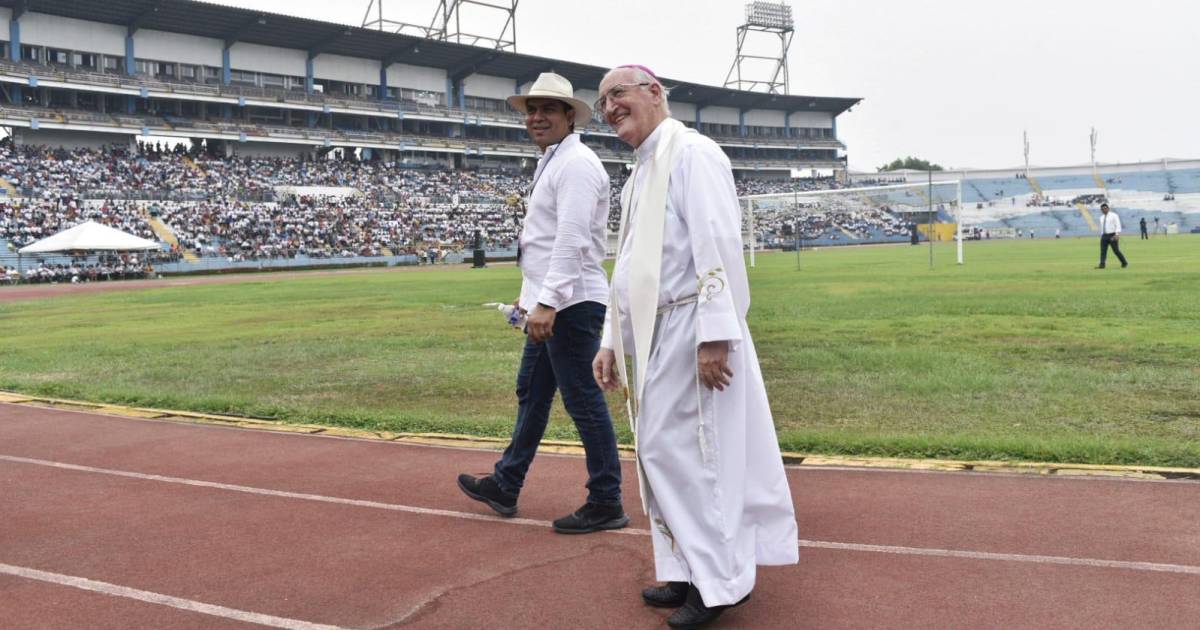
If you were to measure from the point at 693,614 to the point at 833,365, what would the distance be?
6640mm

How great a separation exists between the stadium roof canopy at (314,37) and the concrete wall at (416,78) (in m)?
0.49

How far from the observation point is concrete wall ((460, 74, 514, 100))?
7475cm

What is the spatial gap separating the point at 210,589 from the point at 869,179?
99.3m

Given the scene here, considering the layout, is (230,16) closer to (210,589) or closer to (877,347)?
(877,347)

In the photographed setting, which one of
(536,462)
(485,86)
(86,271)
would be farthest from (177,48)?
(536,462)

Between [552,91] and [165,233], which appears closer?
[552,91]

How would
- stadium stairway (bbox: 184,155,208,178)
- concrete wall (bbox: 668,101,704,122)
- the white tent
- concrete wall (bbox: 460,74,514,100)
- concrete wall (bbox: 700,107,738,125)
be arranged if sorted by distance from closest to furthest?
the white tent
stadium stairway (bbox: 184,155,208,178)
concrete wall (bbox: 460,74,514,100)
concrete wall (bbox: 668,101,704,122)
concrete wall (bbox: 700,107,738,125)

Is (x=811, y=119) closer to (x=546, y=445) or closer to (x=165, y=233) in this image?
(x=165, y=233)

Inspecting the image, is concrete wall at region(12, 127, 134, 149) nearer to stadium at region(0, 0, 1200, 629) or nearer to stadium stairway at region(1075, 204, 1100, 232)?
stadium at region(0, 0, 1200, 629)

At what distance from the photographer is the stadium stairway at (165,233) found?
4509cm

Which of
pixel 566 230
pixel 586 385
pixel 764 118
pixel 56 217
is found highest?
pixel 764 118

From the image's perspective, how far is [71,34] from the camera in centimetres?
5466

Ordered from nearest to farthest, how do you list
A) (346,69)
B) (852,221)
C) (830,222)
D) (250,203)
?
(250,203)
(830,222)
(852,221)
(346,69)

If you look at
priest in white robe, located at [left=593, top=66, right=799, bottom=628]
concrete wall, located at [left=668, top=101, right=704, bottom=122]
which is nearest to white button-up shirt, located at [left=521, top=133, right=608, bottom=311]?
priest in white robe, located at [left=593, top=66, right=799, bottom=628]
